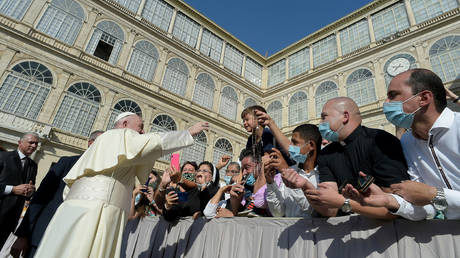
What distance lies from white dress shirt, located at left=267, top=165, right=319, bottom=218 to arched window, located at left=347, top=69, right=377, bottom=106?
54.9 ft

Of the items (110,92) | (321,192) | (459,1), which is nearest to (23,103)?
(110,92)

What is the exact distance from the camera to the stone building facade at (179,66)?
12330 millimetres

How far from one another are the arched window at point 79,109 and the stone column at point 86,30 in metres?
2.62

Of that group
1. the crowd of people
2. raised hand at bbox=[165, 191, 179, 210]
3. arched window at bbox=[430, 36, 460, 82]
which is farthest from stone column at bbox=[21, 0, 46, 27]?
arched window at bbox=[430, 36, 460, 82]

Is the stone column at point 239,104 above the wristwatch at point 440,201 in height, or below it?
above

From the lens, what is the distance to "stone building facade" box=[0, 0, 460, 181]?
12330 mm

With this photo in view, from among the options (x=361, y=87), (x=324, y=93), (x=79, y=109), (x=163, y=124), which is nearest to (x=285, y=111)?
(x=324, y=93)

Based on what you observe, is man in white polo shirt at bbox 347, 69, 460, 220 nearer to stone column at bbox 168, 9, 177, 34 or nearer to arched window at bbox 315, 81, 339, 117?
arched window at bbox 315, 81, 339, 117

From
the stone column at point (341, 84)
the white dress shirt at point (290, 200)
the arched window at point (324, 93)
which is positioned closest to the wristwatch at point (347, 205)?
the white dress shirt at point (290, 200)

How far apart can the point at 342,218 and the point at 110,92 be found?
15779 mm

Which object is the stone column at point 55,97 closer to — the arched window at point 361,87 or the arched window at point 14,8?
the arched window at point 14,8

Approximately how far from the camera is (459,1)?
13883 mm

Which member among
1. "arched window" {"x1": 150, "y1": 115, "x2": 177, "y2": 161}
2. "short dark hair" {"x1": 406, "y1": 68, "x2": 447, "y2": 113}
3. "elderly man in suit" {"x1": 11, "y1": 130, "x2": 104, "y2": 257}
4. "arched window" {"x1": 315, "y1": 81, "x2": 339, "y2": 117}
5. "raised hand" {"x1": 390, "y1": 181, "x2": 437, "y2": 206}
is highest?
"arched window" {"x1": 315, "y1": 81, "x2": 339, "y2": 117}

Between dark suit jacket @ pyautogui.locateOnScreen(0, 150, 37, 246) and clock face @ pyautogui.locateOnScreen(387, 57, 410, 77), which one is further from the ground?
clock face @ pyautogui.locateOnScreen(387, 57, 410, 77)
